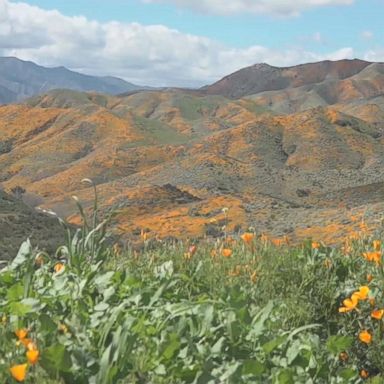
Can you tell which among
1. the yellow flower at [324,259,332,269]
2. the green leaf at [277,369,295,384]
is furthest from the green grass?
the green leaf at [277,369,295,384]

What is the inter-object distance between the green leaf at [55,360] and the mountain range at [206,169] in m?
1.87

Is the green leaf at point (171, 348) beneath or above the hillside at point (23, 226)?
above

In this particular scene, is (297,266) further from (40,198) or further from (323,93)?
(323,93)

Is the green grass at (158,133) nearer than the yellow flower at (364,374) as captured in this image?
No

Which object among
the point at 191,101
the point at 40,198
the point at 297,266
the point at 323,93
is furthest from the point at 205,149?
the point at 323,93

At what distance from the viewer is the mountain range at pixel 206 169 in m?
31.2

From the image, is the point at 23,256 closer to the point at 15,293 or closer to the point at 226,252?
the point at 15,293

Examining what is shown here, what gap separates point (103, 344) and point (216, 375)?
46 centimetres

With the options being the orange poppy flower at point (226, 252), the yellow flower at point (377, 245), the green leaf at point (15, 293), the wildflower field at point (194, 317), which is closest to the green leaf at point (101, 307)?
the wildflower field at point (194, 317)

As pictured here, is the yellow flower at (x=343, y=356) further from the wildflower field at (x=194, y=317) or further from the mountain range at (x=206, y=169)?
the mountain range at (x=206, y=169)

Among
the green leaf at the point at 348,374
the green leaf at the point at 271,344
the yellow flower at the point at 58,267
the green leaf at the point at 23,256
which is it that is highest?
the green leaf at the point at 23,256

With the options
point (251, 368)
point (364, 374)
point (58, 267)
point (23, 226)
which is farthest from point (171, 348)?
point (23, 226)

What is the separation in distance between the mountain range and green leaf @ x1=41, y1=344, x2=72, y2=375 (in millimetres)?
1868

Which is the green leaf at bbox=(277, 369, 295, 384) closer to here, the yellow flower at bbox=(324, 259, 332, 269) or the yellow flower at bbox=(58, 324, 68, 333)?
the yellow flower at bbox=(58, 324, 68, 333)
